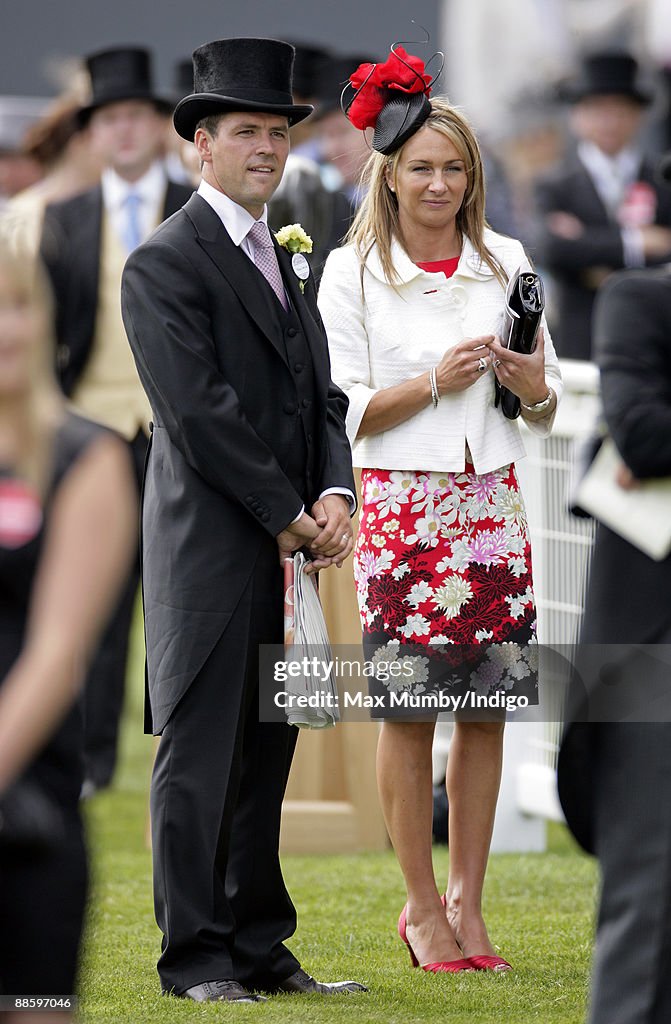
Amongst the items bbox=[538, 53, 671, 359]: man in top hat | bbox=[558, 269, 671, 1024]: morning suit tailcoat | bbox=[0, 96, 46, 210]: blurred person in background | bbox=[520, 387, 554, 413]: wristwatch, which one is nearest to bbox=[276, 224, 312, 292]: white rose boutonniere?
bbox=[520, 387, 554, 413]: wristwatch

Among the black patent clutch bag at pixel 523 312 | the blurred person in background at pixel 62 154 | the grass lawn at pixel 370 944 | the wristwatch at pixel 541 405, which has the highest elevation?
the blurred person in background at pixel 62 154

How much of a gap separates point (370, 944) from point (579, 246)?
560 centimetres

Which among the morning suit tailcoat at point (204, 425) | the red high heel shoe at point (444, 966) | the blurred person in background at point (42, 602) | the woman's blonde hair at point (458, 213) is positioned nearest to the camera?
the blurred person in background at point (42, 602)

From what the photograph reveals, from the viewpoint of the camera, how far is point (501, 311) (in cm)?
454

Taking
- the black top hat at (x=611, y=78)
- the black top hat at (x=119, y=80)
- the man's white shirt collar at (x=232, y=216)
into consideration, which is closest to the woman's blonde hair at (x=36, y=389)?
Result: the man's white shirt collar at (x=232, y=216)

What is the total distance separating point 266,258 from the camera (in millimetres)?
4262

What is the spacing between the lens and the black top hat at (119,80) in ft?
25.6

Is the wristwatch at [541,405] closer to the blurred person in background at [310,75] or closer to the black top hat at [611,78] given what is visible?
the blurred person in background at [310,75]

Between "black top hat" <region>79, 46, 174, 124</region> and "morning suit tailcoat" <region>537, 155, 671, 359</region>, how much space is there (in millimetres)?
2643

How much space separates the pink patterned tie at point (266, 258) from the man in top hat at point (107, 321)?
225 centimetres

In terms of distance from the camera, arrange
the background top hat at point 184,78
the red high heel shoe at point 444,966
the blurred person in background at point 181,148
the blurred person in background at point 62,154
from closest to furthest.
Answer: the red high heel shoe at point 444,966, the blurred person in background at point 181,148, the blurred person in background at point 62,154, the background top hat at point 184,78

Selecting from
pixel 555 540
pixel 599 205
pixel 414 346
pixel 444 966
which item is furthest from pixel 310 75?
pixel 444 966

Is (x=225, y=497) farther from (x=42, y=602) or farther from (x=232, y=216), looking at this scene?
(x=42, y=602)

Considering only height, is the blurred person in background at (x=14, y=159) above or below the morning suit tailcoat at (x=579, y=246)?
above
